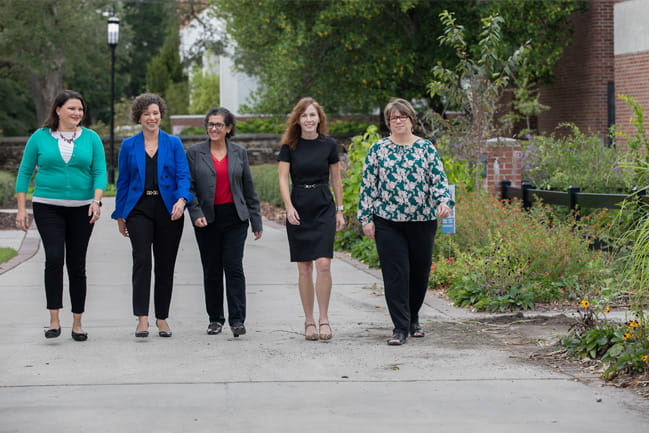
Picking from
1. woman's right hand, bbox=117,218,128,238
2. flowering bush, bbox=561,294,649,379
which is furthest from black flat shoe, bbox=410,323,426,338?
woman's right hand, bbox=117,218,128,238

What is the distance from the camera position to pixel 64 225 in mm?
7449

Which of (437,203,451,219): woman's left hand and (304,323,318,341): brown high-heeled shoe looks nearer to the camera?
(437,203,451,219): woman's left hand

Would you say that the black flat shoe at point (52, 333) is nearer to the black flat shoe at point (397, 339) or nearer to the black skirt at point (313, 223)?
the black skirt at point (313, 223)

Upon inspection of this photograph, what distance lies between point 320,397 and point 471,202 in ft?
20.4

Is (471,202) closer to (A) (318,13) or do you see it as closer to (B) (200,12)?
(A) (318,13)

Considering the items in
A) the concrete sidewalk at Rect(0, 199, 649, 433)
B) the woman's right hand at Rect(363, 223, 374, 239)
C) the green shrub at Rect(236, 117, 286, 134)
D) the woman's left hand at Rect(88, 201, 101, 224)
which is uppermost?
the green shrub at Rect(236, 117, 286, 134)

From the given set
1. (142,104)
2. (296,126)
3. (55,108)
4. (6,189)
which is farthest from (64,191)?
(6,189)

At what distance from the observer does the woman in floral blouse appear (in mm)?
7395

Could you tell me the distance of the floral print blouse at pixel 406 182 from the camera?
7.39 meters

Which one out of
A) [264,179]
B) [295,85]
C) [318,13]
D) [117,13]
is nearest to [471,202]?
[264,179]

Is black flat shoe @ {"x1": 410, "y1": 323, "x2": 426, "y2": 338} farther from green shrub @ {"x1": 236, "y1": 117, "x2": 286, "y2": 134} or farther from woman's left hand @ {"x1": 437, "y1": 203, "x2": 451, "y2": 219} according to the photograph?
green shrub @ {"x1": 236, "y1": 117, "x2": 286, "y2": 134}

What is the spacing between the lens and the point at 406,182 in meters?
7.39

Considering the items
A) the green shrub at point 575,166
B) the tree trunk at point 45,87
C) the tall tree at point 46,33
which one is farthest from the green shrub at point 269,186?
the tree trunk at point 45,87

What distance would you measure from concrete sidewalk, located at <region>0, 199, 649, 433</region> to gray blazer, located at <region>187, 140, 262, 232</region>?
95cm
